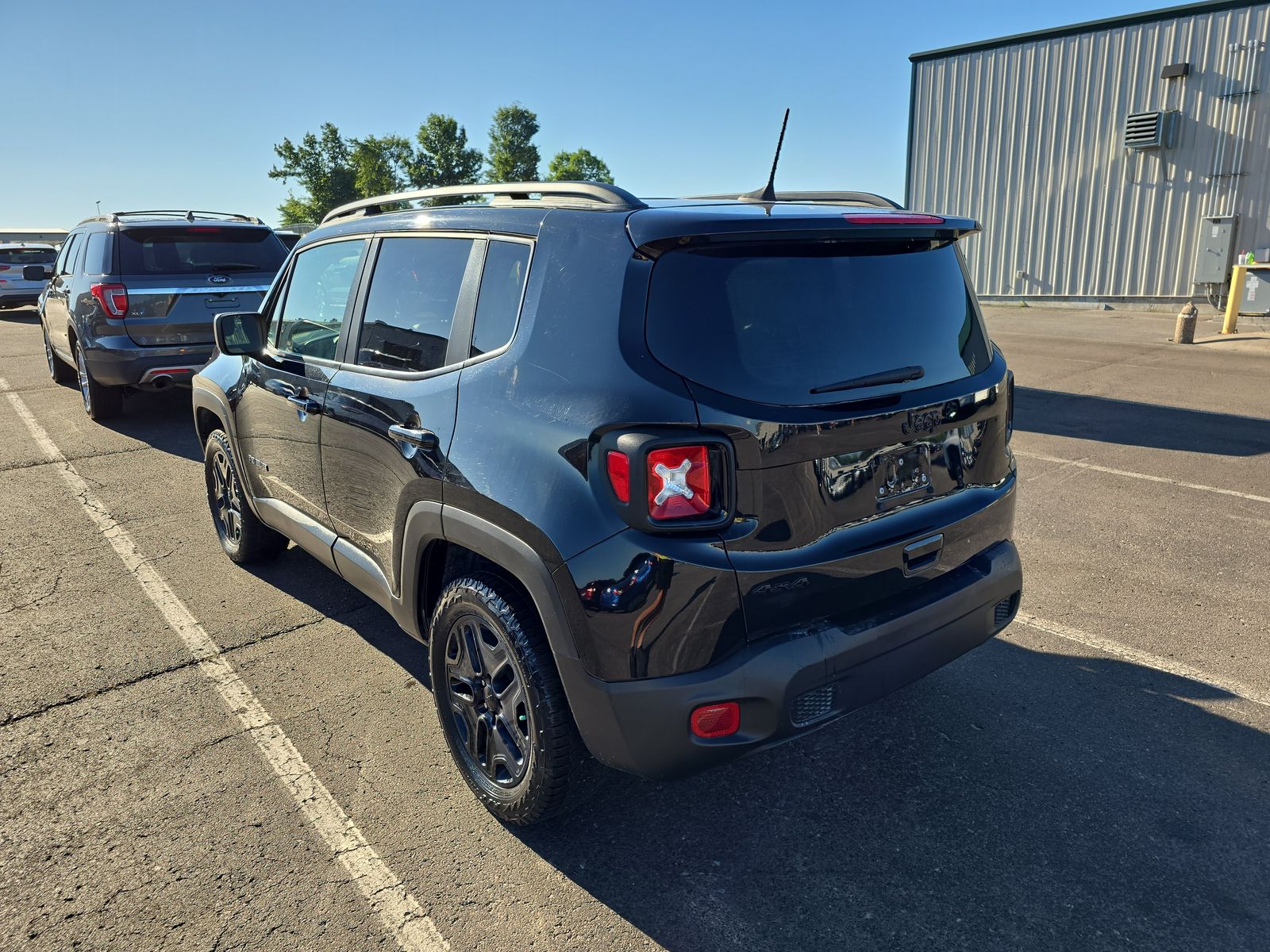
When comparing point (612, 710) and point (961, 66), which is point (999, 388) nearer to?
point (612, 710)

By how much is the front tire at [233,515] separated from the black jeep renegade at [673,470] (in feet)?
6.34

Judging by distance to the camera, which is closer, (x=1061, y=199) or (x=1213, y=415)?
(x=1213, y=415)

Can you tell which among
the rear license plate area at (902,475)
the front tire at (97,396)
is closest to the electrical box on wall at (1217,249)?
the rear license plate area at (902,475)

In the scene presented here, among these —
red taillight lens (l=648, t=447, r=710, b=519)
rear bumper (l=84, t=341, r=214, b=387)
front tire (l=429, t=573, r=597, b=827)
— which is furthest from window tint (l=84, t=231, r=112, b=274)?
red taillight lens (l=648, t=447, r=710, b=519)

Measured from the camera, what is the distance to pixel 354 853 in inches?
106

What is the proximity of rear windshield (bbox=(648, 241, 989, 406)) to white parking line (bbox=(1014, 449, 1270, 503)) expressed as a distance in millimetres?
4239

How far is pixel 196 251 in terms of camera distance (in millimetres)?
8398

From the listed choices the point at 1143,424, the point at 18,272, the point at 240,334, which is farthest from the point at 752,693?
the point at 18,272

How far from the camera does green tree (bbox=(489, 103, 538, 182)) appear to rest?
99.4 m

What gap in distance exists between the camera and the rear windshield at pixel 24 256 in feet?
72.3

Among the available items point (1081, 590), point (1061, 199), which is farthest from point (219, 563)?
point (1061, 199)

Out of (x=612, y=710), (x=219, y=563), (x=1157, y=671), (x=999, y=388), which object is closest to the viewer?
(x=612, y=710)

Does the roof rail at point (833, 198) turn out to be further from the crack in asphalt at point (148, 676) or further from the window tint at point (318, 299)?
the crack in asphalt at point (148, 676)

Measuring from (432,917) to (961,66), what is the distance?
2436cm
